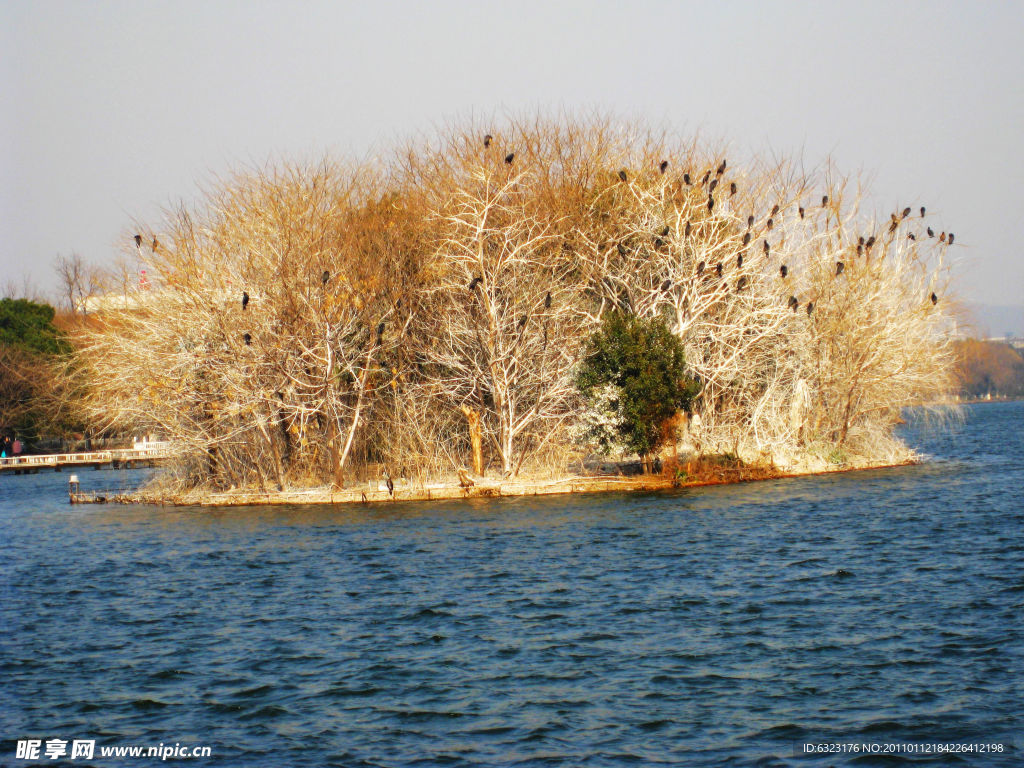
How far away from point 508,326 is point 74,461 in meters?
41.9

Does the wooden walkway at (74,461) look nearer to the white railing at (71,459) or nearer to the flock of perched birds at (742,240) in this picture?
the white railing at (71,459)

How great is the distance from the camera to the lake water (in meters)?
13.6

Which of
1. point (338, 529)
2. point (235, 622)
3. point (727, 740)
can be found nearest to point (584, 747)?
point (727, 740)

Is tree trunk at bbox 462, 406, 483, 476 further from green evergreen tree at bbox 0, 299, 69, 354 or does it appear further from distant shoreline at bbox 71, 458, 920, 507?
green evergreen tree at bbox 0, 299, 69, 354

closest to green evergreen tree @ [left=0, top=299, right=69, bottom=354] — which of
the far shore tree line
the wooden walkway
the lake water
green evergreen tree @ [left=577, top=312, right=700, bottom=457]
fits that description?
the wooden walkway

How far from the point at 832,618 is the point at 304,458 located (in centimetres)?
2489

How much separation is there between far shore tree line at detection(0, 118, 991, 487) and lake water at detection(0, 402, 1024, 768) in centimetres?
553

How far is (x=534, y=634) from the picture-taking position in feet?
61.7

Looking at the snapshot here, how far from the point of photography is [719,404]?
42.3m

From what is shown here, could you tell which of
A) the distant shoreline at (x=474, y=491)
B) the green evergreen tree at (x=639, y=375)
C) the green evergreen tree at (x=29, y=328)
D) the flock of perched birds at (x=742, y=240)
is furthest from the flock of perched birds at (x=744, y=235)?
the green evergreen tree at (x=29, y=328)

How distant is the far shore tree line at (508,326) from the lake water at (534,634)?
5.53 m

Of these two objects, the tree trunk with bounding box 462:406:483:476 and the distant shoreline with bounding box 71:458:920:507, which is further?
the tree trunk with bounding box 462:406:483:476

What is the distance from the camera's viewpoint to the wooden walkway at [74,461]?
68.1 meters

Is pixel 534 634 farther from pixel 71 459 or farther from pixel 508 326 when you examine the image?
pixel 71 459
